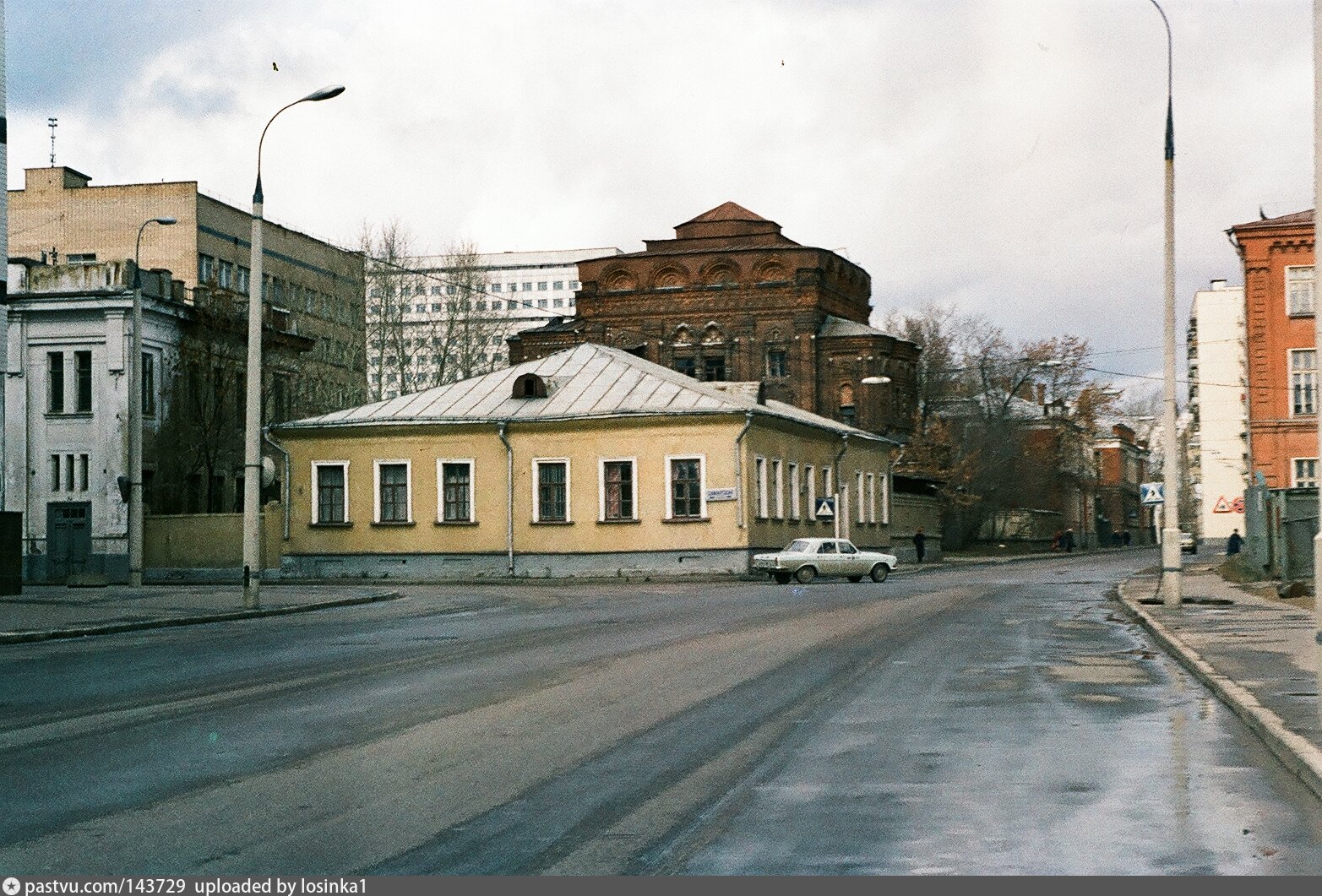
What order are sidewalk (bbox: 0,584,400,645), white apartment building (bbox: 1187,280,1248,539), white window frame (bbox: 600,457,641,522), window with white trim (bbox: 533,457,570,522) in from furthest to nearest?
white apartment building (bbox: 1187,280,1248,539) < window with white trim (bbox: 533,457,570,522) < white window frame (bbox: 600,457,641,522) < sidewalk (bbox: 0,584,400,645)

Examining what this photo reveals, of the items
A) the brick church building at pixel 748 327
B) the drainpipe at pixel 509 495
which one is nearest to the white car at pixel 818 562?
the drainpipe at pixel 509 495

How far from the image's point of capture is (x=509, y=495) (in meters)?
50.3

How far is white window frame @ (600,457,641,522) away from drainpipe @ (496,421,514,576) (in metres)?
2.87

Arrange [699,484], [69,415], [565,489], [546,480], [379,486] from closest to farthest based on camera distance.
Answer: [699,484] < [565,489] < [546,480] < [379,486] < [69,415]

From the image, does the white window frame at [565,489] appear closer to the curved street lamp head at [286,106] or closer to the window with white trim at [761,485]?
the window with white trim at [761,485]

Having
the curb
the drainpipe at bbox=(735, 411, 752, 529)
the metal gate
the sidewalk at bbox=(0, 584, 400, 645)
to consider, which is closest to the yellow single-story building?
the drainpipe at bbox=(735, 411, 752, 529)

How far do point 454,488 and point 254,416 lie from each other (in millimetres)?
21411

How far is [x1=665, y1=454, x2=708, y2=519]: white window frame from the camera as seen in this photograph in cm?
4859

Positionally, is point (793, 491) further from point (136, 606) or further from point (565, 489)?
point (136, 606)

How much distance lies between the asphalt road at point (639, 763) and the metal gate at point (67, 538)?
37.7 meters

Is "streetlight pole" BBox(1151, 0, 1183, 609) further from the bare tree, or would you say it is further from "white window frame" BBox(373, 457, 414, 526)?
the bare tree

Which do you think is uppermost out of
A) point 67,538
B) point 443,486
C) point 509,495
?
point 443,486

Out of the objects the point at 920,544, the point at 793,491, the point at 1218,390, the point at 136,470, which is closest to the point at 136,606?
the point at 136,470

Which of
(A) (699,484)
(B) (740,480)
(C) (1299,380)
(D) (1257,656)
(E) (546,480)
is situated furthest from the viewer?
(C) (1299,380)
